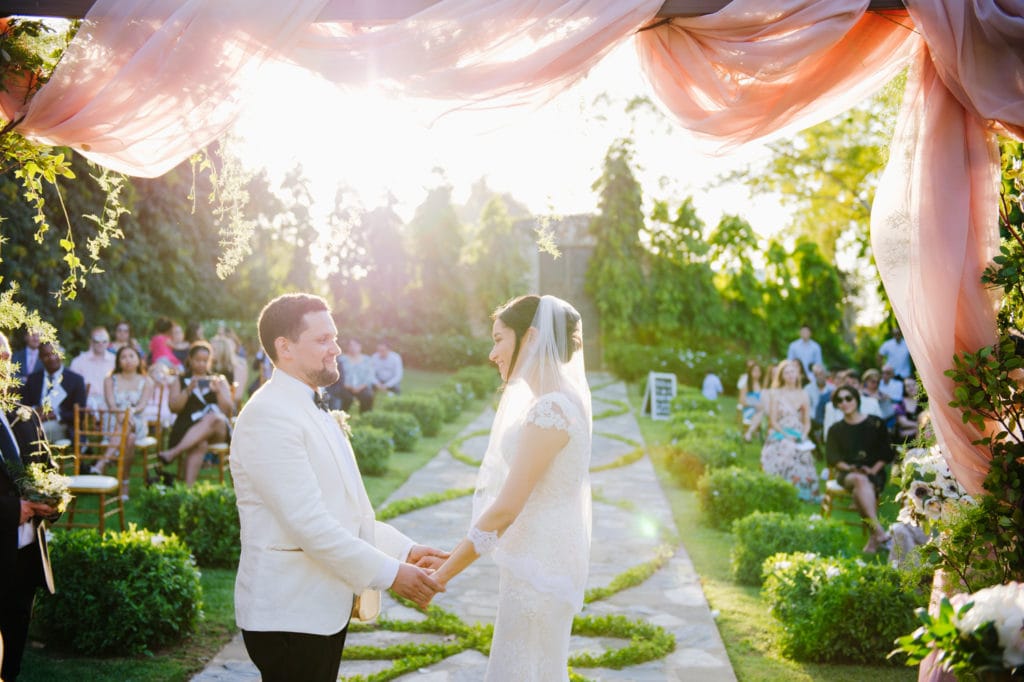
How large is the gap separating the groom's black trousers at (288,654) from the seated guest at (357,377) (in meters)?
12.4

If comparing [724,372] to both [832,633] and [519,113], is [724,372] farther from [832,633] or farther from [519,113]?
[519,113]

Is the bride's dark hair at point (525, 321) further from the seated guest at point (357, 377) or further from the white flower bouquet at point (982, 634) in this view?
the seated guest at point (357, 377)

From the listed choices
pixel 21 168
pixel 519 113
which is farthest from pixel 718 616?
pixel 21 168

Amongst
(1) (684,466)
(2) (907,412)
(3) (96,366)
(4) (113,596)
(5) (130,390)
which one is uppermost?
(3) (96,366)

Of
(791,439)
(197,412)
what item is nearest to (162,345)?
(197,412)

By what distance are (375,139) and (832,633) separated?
392cm

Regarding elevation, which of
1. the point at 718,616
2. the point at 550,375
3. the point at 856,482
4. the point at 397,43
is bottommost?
the point at 718,616

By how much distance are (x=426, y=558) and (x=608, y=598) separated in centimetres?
321

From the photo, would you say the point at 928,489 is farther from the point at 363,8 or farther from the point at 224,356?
the point at 224,356

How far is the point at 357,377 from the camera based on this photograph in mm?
15883

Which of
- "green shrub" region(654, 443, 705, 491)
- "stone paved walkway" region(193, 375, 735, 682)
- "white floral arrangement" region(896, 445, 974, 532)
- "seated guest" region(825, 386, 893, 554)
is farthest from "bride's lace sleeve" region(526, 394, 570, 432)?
"green shrub" region(654, 443, 705, 491)

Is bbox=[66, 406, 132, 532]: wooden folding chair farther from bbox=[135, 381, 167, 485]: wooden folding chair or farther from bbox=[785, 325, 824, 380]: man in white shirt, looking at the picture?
bbox=[785, 325, 824, 380]: man in white shirt

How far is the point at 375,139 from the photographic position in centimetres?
377

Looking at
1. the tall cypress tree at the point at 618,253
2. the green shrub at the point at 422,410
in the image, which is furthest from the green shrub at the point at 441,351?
the green shrub at the point at 422,410
